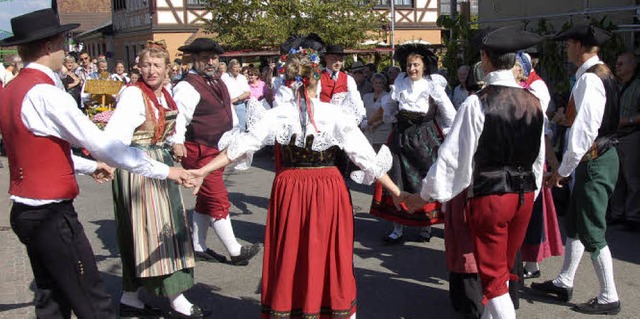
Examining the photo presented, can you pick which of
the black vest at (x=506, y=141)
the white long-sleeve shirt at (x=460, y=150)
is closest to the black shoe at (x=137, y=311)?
the white long-sleeve shirt at (x=460, y=150)

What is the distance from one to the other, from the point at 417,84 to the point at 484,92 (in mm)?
2472

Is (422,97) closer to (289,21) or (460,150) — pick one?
(460,150)

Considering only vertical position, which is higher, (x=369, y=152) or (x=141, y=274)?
(x=369, y=152)

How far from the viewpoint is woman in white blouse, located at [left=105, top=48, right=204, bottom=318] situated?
4.38 meters

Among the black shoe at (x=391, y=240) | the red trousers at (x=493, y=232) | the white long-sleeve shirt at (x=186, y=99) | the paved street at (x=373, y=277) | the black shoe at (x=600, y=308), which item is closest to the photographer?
the red trousers at (x=493, y=232)

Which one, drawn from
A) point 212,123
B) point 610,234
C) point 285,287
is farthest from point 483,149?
point 610,234

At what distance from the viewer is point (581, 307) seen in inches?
184

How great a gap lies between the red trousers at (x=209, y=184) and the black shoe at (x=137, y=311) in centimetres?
119

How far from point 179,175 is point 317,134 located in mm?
815

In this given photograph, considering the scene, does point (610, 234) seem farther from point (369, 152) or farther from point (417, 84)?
point (369, 152)

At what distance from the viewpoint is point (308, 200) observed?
3885 mm

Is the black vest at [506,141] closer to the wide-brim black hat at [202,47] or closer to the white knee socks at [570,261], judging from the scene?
the white knee socks at [570,261]

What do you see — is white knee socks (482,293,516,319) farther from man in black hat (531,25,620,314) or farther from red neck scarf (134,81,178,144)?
red neck scarf (134,81,178,144)

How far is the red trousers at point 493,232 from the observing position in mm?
3637
